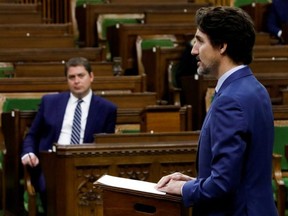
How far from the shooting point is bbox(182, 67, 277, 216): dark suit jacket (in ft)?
4.66

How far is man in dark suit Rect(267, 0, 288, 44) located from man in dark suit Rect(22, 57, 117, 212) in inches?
79.5

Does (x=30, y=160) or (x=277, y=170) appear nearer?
(x=277, y=170)

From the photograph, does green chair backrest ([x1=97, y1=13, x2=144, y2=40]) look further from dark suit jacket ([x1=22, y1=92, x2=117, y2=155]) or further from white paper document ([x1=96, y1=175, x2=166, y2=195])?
white paper document ([x1=96, y1=175, x2=166, y2=195])

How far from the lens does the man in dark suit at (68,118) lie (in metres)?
3.20

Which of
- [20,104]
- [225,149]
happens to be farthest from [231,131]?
[20,104]

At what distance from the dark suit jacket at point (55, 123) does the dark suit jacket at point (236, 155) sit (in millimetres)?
1729

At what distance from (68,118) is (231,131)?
1877 mm

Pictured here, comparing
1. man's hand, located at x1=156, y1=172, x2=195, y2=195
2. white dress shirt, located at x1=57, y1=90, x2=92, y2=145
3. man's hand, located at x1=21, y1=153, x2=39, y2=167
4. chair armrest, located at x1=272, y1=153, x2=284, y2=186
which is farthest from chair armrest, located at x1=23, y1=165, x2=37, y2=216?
man's hand, located at x1=156, y1=172, x2=195, y2=195

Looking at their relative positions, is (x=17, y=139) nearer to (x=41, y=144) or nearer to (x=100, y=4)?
(x=41, y=144)

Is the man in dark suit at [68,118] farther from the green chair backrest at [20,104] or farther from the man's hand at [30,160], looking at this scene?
the green chair backrest at [20,104]

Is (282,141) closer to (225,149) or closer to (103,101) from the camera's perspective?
(103,101)

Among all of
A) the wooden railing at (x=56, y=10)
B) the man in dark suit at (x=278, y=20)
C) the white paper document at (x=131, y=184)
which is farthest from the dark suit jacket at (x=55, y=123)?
the wooden railing at (x=56, y=10)

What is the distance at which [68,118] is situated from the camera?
3.25 metres

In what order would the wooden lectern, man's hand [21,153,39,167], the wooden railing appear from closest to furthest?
the wooden lectern
man's hand [21,153,39,167]
the wooden railing
